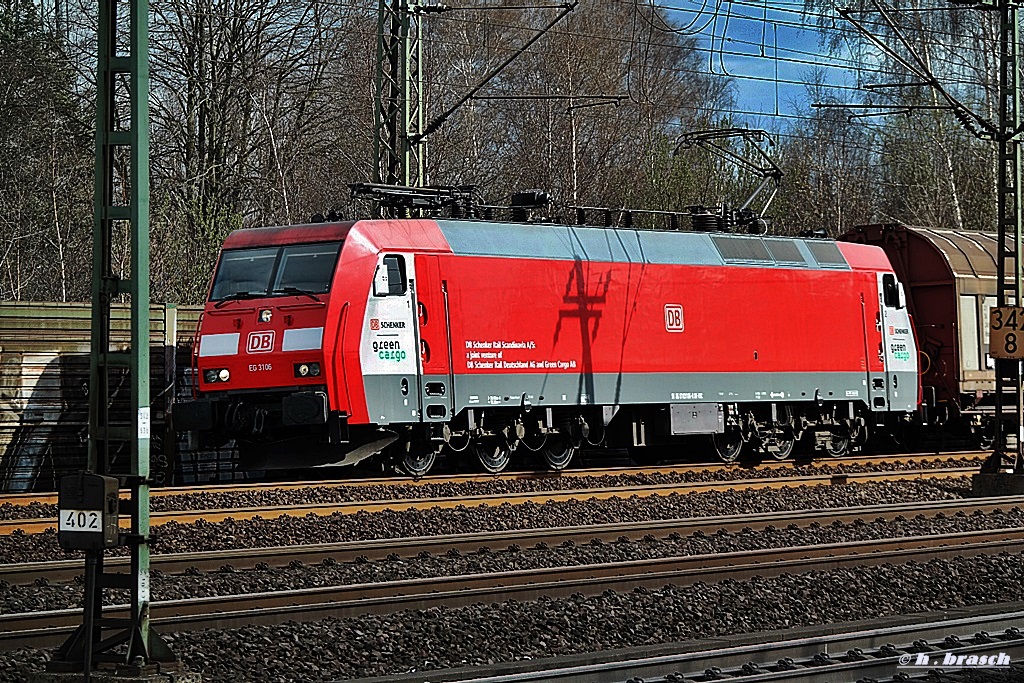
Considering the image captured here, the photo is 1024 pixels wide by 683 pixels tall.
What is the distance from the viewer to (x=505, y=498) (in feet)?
47.4

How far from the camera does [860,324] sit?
21.1 metres

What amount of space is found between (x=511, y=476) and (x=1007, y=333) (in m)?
6.25

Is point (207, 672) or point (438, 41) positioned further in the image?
point (438, 41)

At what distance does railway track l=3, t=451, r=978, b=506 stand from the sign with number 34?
12.8 feet

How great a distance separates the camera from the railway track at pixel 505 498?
500 inches

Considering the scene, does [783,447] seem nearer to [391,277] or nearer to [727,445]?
[727,445]

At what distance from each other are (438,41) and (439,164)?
4.52 m

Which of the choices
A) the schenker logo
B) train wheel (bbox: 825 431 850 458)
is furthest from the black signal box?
train wheel (bbox: 825 431 850 458)

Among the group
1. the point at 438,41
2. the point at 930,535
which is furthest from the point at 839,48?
the point at 930,535

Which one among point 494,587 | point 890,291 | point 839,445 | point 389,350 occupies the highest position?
point 890,291

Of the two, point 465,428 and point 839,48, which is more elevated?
point 839,48

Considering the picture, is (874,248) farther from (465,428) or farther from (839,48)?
(839,48)

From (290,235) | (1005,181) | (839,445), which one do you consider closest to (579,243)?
(290,235)

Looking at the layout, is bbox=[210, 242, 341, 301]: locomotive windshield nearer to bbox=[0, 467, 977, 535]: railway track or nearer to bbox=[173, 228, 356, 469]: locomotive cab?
bbox=[173, 228, 356, 469]: locomotive cab
